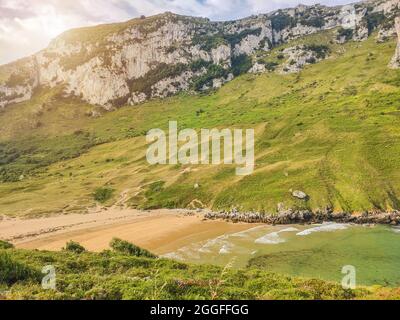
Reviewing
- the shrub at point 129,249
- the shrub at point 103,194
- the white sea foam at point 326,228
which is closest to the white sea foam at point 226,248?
the white sea foam at point 326,228

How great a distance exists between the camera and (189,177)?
439ft

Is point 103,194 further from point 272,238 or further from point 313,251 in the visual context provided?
point 313,251

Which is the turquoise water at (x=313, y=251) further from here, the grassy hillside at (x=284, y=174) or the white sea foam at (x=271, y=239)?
the grassy hillside at (x=284, y=174)

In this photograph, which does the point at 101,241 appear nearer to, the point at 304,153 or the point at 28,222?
the point at 28,222

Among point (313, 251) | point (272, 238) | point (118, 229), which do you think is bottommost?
point (313, 251)

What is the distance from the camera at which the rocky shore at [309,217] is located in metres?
93.1

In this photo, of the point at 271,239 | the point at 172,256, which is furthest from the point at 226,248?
the point at 271,239

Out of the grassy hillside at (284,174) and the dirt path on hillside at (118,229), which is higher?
the grassy hillside at (284,174)

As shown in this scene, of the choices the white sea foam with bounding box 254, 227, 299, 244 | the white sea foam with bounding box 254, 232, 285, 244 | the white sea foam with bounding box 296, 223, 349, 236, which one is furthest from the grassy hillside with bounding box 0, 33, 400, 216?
the white sea foam with bounding box 254, 232, 285, 244

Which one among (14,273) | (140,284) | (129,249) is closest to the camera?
(140,284)

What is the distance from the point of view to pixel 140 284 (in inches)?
1018

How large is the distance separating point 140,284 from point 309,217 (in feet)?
260

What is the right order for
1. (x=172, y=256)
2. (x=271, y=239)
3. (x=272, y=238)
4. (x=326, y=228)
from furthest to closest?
1. (x=326, y=228)
2. (x=272, y=238)
3. (x=271, y=239)
4. (x=172, y=256)

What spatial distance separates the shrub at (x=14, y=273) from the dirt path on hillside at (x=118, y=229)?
51329 mm
